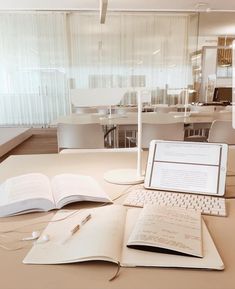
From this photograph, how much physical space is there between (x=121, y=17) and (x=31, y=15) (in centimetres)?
214

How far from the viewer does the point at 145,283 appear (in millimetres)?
539

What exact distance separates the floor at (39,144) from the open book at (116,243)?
13.2 ft

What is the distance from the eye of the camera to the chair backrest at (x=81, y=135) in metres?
2.55

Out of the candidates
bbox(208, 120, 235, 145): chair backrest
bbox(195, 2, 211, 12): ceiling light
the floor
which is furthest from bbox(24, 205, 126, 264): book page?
bbox(195, 2, 211, 12): ceiling light

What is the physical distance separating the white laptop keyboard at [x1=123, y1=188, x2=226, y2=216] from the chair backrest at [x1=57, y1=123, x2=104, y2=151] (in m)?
1.62

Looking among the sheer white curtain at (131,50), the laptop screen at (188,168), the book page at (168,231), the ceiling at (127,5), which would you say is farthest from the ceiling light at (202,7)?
the book page at (168,231)

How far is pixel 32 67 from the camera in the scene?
6.68 m

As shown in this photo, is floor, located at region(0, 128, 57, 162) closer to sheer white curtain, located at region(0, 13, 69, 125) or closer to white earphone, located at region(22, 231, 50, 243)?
sheer white curtain, located at region(0, 13, 69, 125)

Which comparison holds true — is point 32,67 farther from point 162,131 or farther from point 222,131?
point 222,131

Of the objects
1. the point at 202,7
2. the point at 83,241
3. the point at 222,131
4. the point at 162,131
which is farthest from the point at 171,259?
the point at 202,7

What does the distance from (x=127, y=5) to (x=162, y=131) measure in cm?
466

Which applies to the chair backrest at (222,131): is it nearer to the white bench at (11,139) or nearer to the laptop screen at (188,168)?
the laptop screen at (188,168)

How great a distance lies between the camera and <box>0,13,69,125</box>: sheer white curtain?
6500 millimetres

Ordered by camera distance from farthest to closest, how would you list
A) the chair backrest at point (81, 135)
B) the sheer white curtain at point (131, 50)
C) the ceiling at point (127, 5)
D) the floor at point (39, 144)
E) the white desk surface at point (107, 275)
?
1. the sheer white curtain at point (131, 50)
2. the ceiling at point (127, 5)
3. the floor at point (39, 144)
4. the chair backrest at point (81, 135)
5. the white desk surface at point (107, 275)
